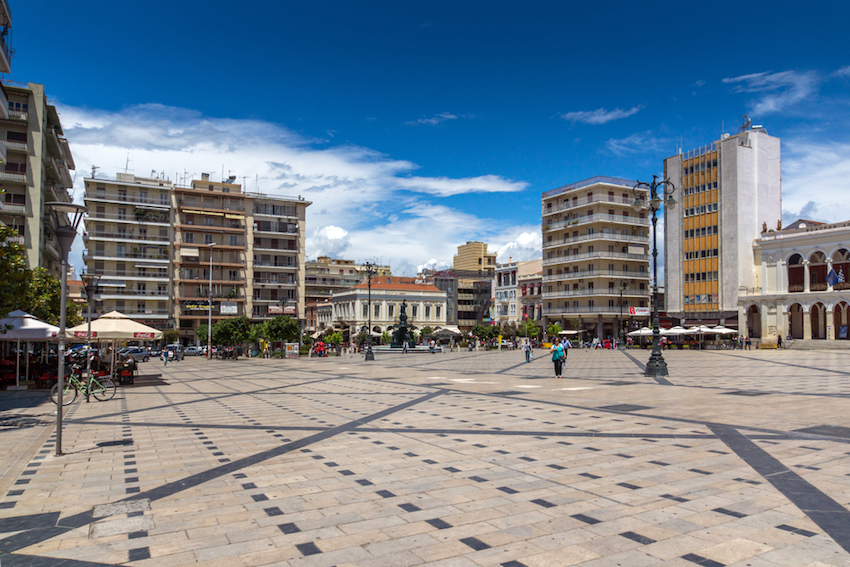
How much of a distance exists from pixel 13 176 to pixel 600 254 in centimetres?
5922

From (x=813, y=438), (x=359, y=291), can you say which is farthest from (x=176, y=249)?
(x=813, y=438)

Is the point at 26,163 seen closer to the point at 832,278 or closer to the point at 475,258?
the point at 832,278

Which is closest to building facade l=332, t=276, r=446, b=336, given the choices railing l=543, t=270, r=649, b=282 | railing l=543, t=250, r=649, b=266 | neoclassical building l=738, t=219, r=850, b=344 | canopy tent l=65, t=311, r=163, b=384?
railing l=543, t=250, r=649, b=266

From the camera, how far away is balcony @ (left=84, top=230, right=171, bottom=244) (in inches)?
2506

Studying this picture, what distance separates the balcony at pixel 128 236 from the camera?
209ft

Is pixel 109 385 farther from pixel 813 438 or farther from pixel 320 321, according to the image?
pixel 320 321

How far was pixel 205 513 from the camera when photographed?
629cm

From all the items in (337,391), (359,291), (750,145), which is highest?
(750,145)

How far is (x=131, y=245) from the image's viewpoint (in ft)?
214

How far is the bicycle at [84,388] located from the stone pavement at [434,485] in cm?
88

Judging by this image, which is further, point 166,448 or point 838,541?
point 166,448

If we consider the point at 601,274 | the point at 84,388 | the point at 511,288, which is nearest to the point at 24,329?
the point at 84,388

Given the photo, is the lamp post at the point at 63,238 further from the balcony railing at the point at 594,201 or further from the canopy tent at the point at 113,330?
the balcony railing at the point at 594,201

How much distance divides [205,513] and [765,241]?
65.0 metres
